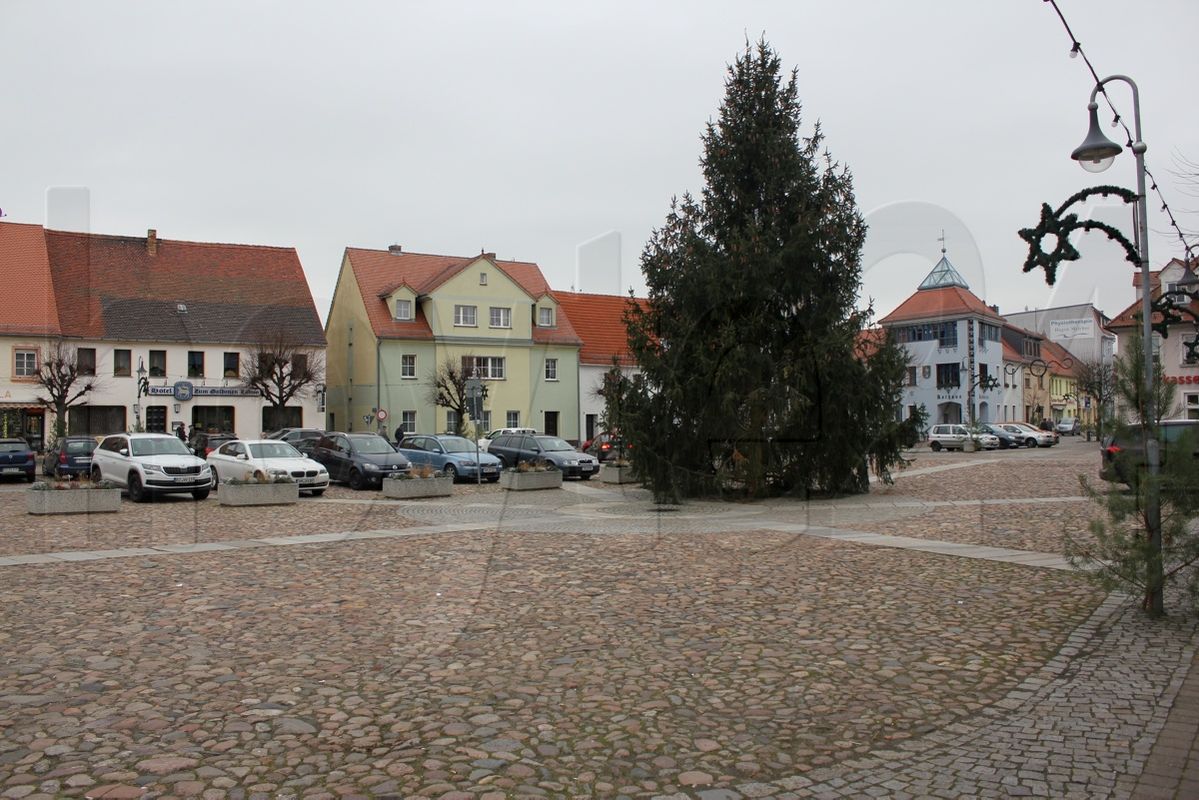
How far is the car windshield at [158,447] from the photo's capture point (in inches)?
863

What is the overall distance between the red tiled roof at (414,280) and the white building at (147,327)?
3277mm

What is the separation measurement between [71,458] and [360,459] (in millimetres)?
9997

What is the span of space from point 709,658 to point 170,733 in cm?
383

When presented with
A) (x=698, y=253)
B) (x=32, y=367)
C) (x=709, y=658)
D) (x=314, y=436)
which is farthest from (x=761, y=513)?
(x=32, y=367)

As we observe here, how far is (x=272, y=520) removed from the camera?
690 inches

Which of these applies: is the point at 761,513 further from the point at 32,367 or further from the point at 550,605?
the point at 32,367

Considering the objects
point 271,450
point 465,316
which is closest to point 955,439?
point 465,316

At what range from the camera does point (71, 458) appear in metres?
28.9

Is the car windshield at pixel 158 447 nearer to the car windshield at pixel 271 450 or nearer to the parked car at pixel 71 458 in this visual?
the car windshield at pixel 271 450

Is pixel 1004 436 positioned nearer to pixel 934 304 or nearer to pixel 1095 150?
pixel 934 304

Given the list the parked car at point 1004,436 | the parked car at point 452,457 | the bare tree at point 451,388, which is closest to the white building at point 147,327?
the bare tree at point 451,388

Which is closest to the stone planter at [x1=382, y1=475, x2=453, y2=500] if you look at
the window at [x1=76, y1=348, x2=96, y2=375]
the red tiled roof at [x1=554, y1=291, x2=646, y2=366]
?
the window at [x1=76, y1=348, x2=96, y2=375]

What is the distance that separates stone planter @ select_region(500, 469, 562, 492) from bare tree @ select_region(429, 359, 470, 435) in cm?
2103

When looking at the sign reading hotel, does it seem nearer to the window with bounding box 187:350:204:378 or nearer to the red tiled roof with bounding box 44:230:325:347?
the red tiled roof with bounding box 44:230:325:347
